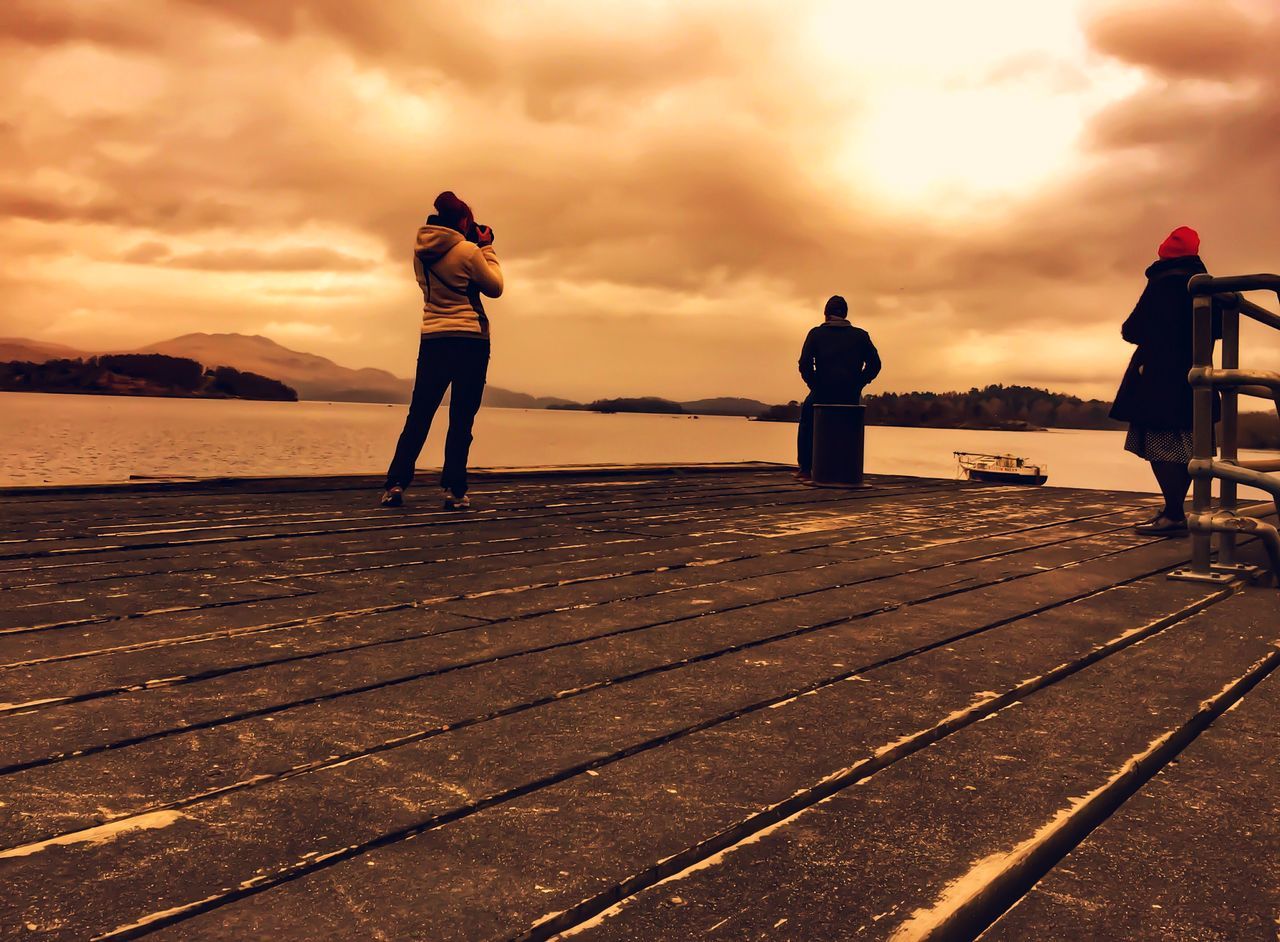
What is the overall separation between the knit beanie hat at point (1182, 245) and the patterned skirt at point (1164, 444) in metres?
1.05

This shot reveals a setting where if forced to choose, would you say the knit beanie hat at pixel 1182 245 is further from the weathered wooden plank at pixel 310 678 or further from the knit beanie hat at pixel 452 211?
the knit beanie hat at pixel 452 211

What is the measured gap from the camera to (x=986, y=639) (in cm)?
271

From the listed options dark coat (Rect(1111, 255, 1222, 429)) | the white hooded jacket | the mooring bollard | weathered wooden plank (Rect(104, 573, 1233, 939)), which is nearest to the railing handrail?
dark coat (Rect(1111, 255, 1222, 429))

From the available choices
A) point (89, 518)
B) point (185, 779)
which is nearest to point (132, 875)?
point (185, 779)

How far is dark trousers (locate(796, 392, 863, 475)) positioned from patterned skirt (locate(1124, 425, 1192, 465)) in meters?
3.37

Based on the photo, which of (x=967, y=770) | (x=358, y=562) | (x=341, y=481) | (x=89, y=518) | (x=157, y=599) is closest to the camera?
(x=967, y=770)

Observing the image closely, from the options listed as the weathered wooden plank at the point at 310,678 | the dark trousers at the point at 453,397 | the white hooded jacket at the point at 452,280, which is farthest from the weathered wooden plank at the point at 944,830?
the white hooded jacket at the point at 452,280

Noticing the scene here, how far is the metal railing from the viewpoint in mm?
3865

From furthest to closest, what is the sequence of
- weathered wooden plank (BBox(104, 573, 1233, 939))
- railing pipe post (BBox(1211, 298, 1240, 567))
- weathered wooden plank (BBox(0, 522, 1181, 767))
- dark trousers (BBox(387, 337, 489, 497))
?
dark trousers (BBox(387, 337, 489, 497))
railing pipe post (BBox(1211, 298, 1240, 567))
weathered wooden plank (BBox(0, 522, 1181, 767))
weathered wooden plank (BBox(104, 573, 1233, 939))

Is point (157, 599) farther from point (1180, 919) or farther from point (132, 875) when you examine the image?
point (1180, 919)

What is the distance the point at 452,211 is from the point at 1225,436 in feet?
14.4

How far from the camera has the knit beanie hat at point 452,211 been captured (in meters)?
6.08

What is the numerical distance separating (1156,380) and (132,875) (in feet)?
19.6

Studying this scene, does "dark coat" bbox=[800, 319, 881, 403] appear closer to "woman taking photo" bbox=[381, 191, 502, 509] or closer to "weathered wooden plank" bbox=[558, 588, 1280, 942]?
"woman taking photo" bbox=[381, 191, 502, 509]
